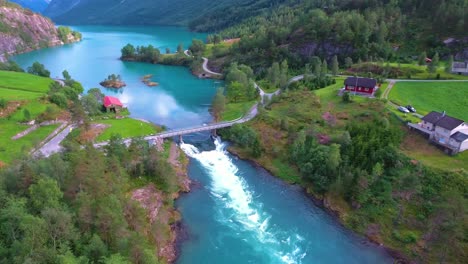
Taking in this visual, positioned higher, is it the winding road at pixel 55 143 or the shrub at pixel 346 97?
the winding road at pixel 55 143

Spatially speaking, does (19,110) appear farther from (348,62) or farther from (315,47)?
(315,47)

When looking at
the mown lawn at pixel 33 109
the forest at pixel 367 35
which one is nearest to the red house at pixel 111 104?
the mown lawn at pixel 33 109

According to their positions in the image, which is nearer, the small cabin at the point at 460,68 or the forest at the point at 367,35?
the small cabin at the point at 460,68

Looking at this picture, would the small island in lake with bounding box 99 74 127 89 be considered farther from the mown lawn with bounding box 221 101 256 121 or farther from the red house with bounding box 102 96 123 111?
the mown lawn with bounding box 221 101 256 121

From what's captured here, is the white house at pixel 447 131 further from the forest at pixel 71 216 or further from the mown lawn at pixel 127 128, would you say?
the mown lawn at pixel 127 128

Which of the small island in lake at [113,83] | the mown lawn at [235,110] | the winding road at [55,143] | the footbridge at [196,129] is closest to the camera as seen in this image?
the winding road at [55,143]

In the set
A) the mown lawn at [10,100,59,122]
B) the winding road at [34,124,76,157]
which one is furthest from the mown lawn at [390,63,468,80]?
the mown lawn at [10,100,59,122]
